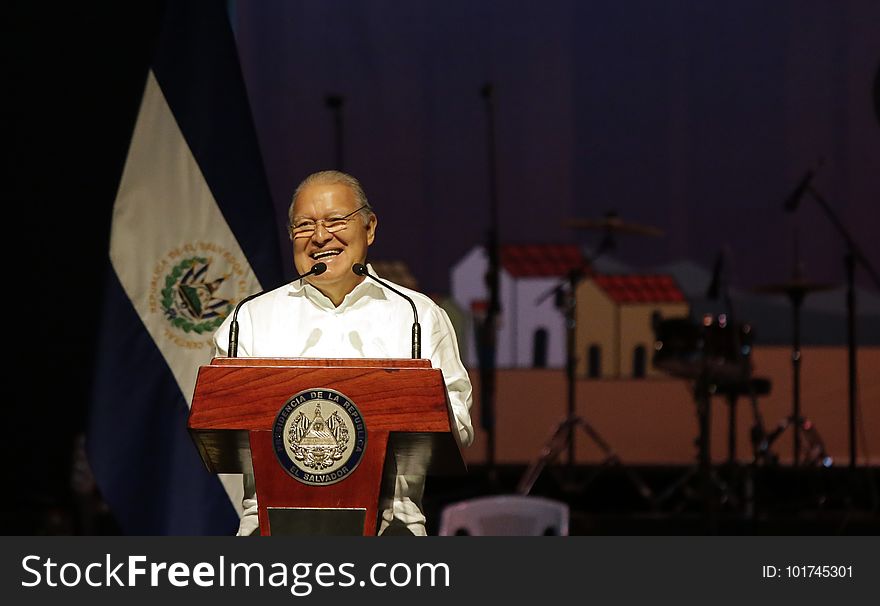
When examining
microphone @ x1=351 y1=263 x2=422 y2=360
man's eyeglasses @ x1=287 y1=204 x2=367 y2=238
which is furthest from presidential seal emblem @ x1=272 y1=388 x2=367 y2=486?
man's eyeglasses @ x1=287 y1=204 x2=367 y2=238

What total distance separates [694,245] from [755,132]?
0.83 metres

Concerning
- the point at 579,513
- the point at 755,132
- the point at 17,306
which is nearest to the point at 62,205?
the point at 17,306

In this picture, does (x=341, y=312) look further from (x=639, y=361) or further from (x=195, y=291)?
(x=639, y=361)

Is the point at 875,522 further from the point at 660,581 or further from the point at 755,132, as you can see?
the point at 660,581

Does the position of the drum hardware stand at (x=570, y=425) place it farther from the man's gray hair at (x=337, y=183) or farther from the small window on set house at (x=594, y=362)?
the man's gray hair at (x=337, y=183)

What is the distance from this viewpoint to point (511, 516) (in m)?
3.62

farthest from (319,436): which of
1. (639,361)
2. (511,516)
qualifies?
(639,361)

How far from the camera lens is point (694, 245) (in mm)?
7508

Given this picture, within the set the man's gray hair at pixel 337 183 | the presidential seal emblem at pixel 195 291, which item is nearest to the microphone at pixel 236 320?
the man's gray hair at pixel 337 183

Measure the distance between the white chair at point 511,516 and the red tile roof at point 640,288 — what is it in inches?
148

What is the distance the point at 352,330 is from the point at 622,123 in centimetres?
548

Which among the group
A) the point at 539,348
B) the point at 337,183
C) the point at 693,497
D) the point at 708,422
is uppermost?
the point at 337,183

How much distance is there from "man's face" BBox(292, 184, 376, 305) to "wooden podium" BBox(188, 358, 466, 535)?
32 centimetres

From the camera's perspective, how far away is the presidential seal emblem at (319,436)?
205cm
